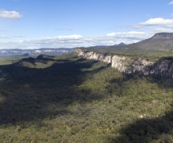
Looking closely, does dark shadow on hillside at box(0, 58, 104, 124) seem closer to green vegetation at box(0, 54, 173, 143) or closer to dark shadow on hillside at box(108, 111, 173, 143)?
green vegetation at box(0, 54, 173, 143)

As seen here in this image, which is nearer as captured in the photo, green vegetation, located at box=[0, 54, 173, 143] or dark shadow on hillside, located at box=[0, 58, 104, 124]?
green vegetation, located at box=[0, 54, 173, 143]

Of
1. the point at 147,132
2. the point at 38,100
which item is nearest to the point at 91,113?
the point at 147,132

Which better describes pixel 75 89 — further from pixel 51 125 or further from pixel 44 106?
pixel 51 125

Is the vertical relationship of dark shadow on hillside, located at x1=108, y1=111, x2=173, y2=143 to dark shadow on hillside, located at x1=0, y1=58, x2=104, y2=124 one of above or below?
above

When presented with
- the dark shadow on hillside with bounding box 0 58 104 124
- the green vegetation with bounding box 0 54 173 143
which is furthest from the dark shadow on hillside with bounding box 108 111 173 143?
the dark shadow on hillside with bounding box 0 58 104 124

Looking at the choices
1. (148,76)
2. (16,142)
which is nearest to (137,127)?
(16,142)

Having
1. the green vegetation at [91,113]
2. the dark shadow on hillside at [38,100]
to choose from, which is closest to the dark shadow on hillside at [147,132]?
the green vegetation at [91,113]

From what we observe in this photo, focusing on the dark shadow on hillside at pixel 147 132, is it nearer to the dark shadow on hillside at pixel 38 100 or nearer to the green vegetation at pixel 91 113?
the green vegetation at pixel 91 113

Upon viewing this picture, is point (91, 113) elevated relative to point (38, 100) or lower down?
elevated

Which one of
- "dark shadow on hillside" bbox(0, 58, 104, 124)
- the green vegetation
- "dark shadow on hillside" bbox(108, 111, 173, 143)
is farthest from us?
"dark shadow on hillside" bbox(0, 58, 104, 124)

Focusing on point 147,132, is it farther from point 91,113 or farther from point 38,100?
point 38,100
